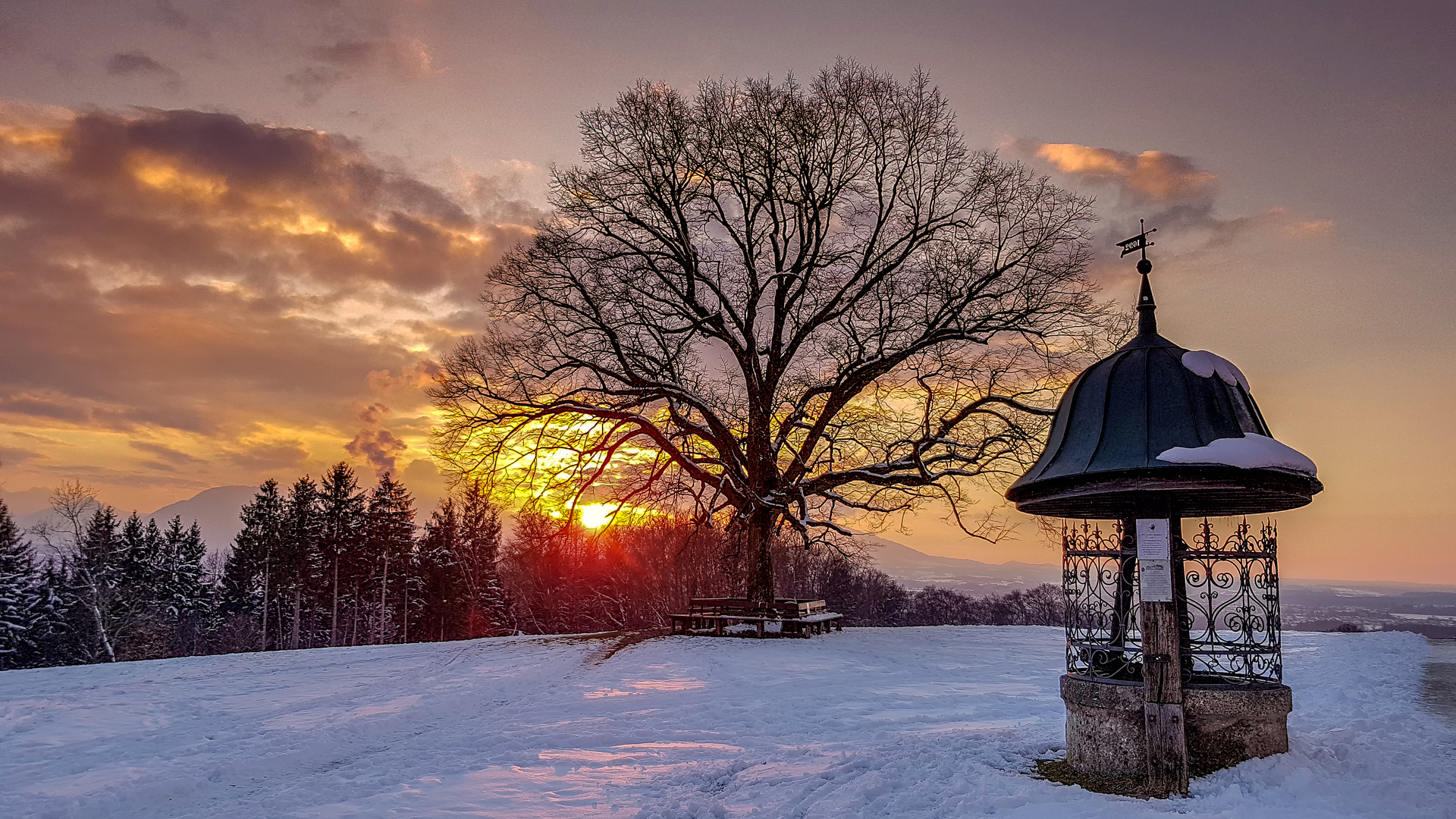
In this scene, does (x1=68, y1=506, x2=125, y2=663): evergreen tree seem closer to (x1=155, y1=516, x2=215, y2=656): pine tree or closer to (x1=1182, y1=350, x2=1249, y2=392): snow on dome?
(x1=155, y1=516, x2=215, y2=656): pine tree

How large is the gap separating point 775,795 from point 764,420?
1410 cm

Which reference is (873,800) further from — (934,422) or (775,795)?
(934,422)

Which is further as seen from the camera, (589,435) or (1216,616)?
(589,435)

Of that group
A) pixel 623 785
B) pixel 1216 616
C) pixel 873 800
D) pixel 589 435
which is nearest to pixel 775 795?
pixel 873 800

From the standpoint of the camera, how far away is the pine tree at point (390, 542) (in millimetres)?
50594

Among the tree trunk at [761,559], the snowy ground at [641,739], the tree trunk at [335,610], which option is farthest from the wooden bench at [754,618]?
the tree trunk at [335,610]

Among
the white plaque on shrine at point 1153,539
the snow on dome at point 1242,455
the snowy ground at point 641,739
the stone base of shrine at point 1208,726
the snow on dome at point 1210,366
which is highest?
the snow on dome at point 1210,366

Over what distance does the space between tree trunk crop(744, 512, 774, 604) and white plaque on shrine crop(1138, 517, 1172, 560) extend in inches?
553

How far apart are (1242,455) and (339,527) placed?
51407mm

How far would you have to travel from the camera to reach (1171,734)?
7.56 metres

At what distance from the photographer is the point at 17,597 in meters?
43.6

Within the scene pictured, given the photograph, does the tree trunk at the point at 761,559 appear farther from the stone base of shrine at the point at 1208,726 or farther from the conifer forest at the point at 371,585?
the conifer forest at the point at 371,585

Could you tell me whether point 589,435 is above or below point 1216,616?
above

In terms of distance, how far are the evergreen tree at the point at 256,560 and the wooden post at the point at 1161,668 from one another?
5331 cm
